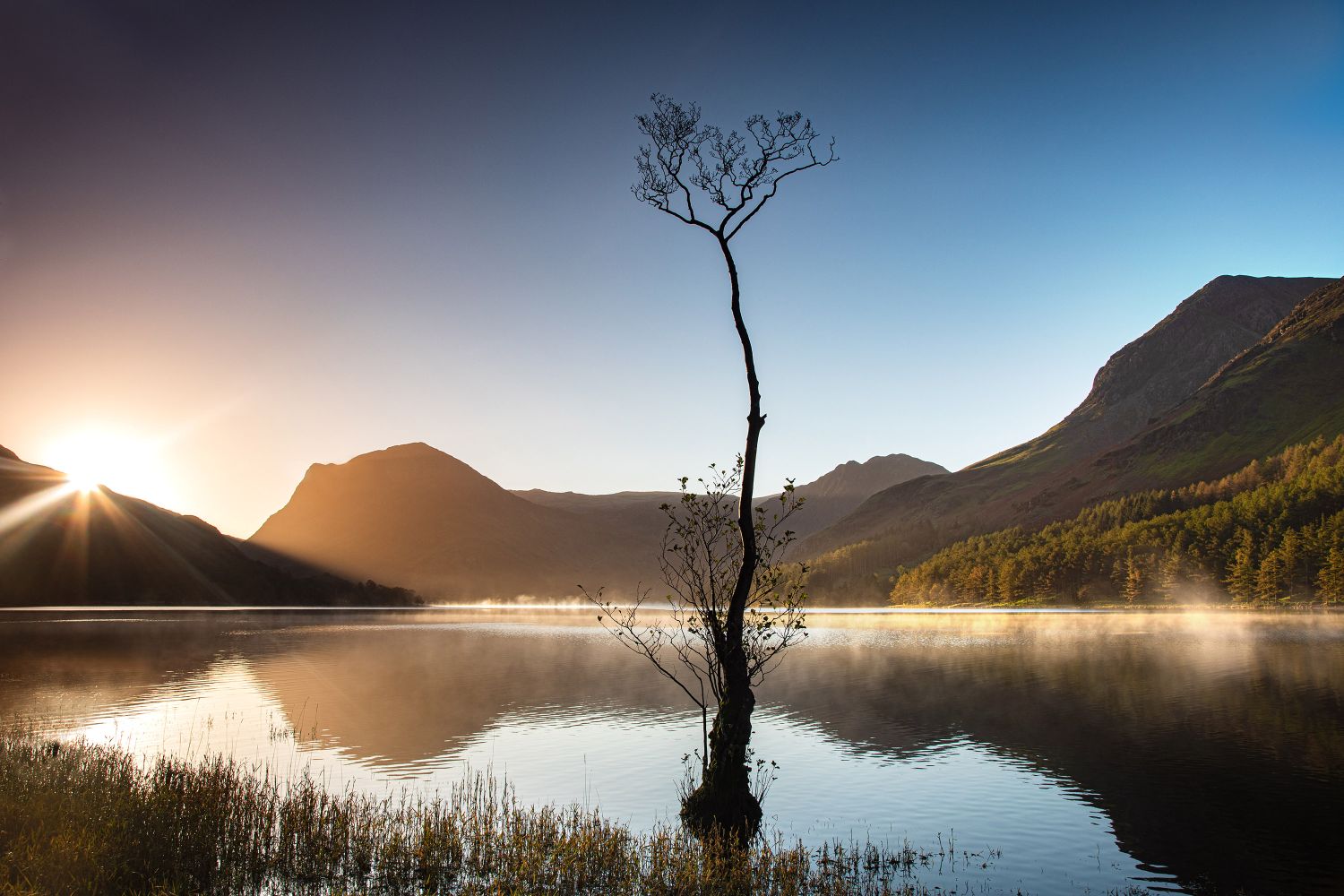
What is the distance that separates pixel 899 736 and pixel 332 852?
27.0 metres

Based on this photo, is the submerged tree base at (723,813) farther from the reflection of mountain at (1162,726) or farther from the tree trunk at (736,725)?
the reflection of mountain at (1162,726)

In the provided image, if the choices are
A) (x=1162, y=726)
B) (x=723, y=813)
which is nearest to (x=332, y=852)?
(x=723, y=813)

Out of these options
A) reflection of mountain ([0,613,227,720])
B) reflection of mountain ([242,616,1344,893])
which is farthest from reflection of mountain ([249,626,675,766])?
reflection of mountain ([0,613,227,720])

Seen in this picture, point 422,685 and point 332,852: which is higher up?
point 332,852

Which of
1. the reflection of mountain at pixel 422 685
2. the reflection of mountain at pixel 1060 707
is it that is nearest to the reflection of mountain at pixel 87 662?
the reflection of mountain at pixel 422 685

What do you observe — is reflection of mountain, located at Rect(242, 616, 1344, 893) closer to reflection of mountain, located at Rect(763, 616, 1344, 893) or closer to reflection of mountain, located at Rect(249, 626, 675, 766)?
reflection of mountain, located at Rect(763, 616, 1344, 893)

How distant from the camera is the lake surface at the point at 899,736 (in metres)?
22.8

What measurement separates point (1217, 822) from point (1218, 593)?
188 m

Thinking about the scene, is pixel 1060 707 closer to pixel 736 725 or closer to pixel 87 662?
pixel 736 725

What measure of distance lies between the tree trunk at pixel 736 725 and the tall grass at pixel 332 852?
1.20 meters

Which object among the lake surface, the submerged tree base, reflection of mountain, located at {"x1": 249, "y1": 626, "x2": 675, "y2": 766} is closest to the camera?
the submerged tree base

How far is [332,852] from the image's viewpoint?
1936 centimetres

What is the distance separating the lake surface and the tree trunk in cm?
195

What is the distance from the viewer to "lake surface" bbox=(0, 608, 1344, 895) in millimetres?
22844
